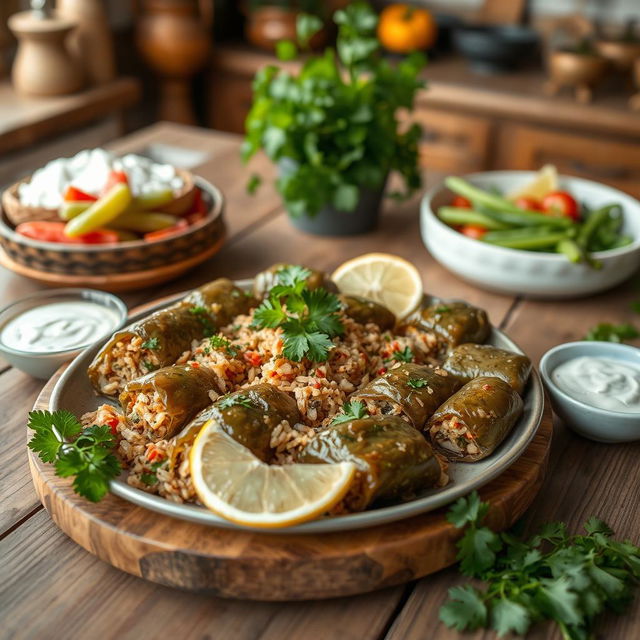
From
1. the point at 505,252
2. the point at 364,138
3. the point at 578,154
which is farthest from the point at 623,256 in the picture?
the point at 578,154

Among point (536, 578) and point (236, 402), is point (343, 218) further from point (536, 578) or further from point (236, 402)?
point (536, 578)

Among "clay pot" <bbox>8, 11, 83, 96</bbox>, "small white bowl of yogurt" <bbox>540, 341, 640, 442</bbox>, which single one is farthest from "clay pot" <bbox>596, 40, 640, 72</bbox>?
"small white bowl of yogurt" <bbox>540, 341, 640, 442</bbox>

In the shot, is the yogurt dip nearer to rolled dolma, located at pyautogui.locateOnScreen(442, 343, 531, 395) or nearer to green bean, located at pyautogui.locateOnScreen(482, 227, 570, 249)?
green bean, located at pyautogui.locateOnScreen(482, 227, 570, 249)

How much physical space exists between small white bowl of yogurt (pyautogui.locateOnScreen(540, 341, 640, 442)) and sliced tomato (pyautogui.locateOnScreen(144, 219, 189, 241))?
3.85 feet

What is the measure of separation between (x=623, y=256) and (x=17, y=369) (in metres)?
1.70

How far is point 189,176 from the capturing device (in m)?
2.57

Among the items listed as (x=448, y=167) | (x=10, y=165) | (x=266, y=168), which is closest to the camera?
(x=266, y=168)

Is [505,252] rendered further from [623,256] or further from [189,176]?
[189,176]

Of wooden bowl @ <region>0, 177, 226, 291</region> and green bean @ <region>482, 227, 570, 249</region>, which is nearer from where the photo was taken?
wooden bowl @ <region>0, 177, 226, 291</region>

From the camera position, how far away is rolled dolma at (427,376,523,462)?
4.94 feet

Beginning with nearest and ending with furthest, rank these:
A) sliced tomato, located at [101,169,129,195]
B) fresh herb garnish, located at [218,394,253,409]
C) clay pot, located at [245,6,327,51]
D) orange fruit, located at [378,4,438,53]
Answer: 1. fresh herb garnish, located at [218,394,253,409]
2. sliced tomato, located at [101,169,129,195]
3. orange fruit, located at [378,4,438,53]
4. clay pot, located at [245,6,327,51]

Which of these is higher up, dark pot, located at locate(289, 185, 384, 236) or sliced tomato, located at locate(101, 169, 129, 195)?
sliced tomato, located at locate(101, 169, 129, 195)

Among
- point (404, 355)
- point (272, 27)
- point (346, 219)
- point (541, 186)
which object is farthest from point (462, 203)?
point (272, 27)

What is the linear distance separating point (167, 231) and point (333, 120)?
641mm
